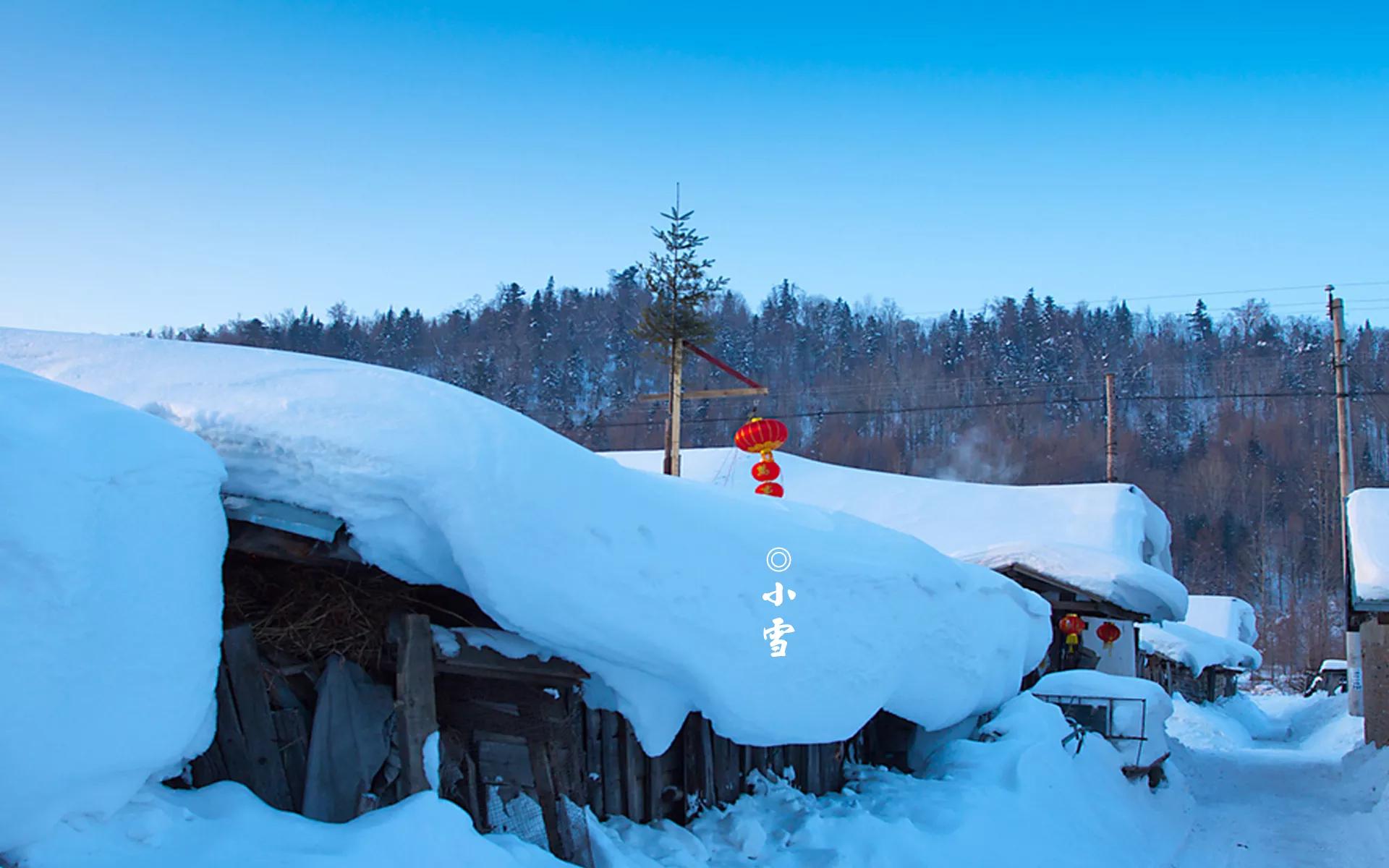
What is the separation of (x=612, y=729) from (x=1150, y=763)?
7.02 meters

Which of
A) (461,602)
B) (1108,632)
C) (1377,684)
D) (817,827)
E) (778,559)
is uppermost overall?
(778,559)

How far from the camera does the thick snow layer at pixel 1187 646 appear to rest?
84.8 feet

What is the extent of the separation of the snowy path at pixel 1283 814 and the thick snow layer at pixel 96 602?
7.84 m

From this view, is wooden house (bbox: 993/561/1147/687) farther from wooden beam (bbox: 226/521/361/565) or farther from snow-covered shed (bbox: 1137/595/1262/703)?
wooden beam (bbox: 226/521/361/565)

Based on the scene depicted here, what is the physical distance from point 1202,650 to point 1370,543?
15.3m

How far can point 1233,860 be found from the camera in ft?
27.8

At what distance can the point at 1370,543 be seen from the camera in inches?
513

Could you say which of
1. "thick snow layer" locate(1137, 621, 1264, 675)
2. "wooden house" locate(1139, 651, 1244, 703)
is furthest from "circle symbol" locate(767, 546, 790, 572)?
"thick snow layer" locate(1137, 621, 1264, 675)

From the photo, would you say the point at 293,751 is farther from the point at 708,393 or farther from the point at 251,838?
the point at 708,393

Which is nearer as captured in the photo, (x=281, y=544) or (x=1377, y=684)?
(x=281, y=544)

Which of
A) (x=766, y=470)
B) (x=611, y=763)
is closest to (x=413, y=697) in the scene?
(x=611, y=763)

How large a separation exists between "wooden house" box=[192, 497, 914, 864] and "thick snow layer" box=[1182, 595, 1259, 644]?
33705 millimetres

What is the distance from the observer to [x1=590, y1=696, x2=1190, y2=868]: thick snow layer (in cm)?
585

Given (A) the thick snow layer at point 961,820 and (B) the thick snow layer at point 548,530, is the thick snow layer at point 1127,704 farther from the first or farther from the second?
(B) the thick snow layer at point 548,530
